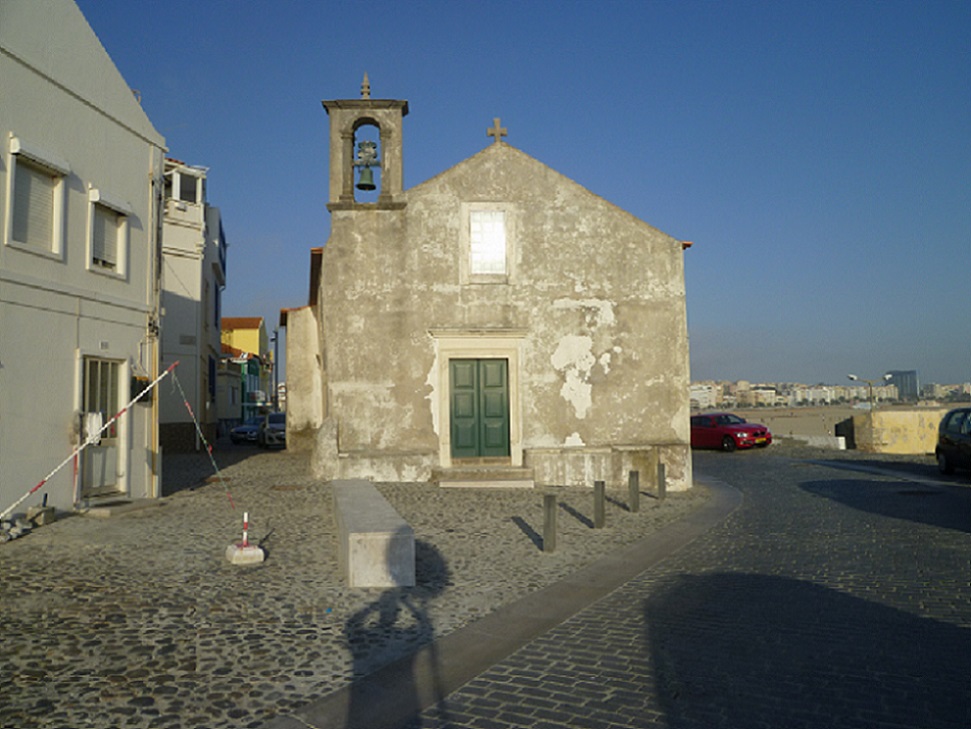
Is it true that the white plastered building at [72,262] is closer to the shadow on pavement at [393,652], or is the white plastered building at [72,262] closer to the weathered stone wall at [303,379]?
the shadow on pavement at [393,652]

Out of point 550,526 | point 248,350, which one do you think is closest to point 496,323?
point 550,526

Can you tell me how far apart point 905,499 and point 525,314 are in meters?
8.29

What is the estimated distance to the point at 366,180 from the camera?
50.5ft

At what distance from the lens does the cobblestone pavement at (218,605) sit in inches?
172

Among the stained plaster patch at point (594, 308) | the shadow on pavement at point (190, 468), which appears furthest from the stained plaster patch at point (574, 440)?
the shadow on pavement at point (190, 468)

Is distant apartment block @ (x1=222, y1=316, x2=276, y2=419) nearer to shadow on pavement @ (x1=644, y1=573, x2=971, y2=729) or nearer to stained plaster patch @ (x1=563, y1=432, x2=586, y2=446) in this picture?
stained plaster patch @ (x1=563, y1=432, x2=586, y2=446)

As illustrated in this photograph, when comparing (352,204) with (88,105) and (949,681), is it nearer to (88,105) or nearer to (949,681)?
(88,105)

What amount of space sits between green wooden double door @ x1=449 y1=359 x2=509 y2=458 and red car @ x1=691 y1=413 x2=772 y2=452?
14.2m

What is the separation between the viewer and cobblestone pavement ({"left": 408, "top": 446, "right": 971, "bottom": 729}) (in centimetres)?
419

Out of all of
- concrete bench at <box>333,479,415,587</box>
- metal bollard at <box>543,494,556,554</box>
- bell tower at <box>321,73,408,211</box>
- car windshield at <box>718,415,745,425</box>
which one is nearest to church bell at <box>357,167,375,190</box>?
bell tower at <box>321,73,408,211</box>

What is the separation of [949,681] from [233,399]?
1817 inches

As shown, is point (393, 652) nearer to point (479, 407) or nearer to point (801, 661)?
point (801, 661)

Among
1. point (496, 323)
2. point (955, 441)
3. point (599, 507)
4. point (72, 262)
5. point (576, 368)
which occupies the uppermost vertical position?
point (72, 262)

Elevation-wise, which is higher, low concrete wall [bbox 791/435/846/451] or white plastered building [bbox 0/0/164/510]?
white plastered building [bbox 0/0/164/510]
